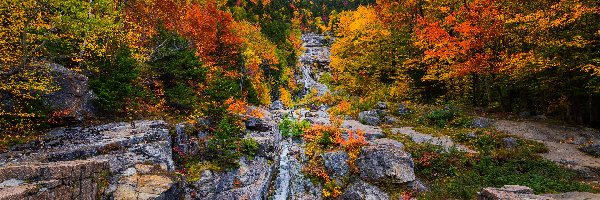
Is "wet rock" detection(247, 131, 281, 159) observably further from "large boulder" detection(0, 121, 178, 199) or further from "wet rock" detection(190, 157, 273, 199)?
"large boulder" detection(0, 121, 178, 199)

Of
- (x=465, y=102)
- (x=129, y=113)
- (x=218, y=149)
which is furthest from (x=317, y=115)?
(x=129, y=113)

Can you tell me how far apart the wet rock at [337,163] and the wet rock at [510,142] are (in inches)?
397

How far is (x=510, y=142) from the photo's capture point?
20.7 meters

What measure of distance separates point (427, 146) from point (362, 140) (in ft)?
13.3

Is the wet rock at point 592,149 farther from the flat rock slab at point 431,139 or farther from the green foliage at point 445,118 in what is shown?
the green foliage at point 445,118

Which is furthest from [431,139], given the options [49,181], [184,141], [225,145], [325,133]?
[49,181]

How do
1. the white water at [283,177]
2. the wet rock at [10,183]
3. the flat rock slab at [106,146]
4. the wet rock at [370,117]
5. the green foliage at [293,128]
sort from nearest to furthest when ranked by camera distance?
1. the wet rock at [10,183]
2. the flat rock slab at [106,146]
3. the white water at [283,177]
4. the wet rock at [370,117]
5. the green foliage at [293,128]

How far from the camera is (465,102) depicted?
3172 cm

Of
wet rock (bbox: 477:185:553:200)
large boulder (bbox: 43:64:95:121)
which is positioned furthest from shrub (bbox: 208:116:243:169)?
wet rock (bbox: 477:185:553:200)

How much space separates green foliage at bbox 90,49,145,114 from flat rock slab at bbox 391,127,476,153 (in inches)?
693

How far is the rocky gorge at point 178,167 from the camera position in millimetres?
10375

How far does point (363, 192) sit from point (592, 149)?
523 inches

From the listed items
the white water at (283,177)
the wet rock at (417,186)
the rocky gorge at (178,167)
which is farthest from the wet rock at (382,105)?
the wet rock at (417,186)

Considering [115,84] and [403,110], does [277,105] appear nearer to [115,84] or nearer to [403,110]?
[403,110]
